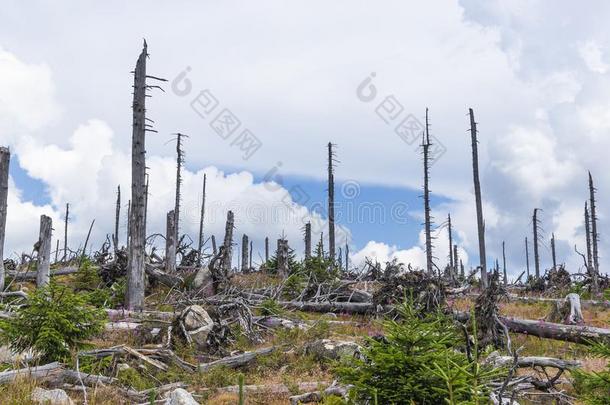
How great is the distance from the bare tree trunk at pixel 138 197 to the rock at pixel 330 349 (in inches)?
306

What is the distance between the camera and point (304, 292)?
18328 mm

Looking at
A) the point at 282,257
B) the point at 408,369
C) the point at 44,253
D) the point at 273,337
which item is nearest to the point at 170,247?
the point at 282,257

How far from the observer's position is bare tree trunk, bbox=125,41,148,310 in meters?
16.5

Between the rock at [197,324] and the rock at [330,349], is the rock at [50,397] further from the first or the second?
the rock at [330,349]

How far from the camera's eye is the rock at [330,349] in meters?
9.73

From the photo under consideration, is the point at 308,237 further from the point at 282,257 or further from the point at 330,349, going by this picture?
the point at 330,349

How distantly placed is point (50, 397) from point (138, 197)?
1092cm

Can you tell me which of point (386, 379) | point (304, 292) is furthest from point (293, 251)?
point (386, 379)

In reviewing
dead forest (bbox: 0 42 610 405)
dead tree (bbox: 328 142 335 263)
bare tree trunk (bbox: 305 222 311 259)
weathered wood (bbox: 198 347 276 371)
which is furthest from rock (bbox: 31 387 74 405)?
bare tree trunk (bbox: 305 222 311 259)

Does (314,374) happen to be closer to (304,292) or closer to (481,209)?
(304,292)

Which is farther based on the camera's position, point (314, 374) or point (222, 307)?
point (222, 307)

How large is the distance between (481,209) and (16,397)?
26.7 meters

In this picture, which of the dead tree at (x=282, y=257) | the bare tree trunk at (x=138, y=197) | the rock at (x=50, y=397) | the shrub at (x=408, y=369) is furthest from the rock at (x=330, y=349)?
the dead tree at (x=282, y=257)

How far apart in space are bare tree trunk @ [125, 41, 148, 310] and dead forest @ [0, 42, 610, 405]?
0.13 feet
